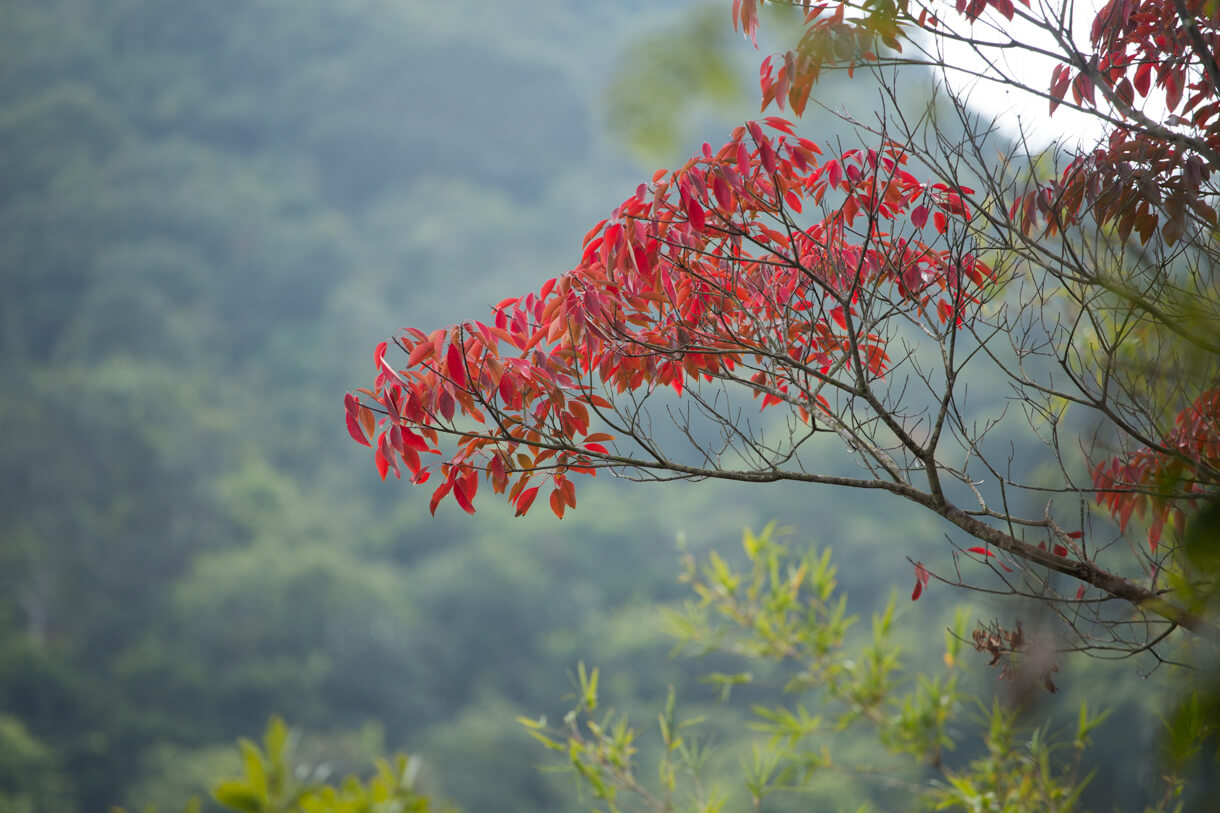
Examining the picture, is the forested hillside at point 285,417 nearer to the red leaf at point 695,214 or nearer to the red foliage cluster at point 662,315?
the red foliage cluster at point 662,315

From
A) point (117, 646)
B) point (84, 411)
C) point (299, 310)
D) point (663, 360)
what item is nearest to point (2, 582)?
point (117, 646)

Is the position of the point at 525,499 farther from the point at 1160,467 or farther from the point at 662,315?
the point at 1160,467

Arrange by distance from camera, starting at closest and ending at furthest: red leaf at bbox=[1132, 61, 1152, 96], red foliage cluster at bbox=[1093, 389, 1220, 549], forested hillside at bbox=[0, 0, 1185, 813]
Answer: red foliage cluster at bbox=[1093, 389, 1220, 549] → red leaf at bbox=[1132, 61, 1152, 96] → forested hillside at bbox=[0, 0, 1185, 813]

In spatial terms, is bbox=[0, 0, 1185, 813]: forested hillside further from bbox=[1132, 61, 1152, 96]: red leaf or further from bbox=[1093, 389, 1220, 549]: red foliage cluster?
bbox=[1132, 61, 1152, 96]: red leaf

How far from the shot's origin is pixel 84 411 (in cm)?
1866

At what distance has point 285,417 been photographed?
2306 cm

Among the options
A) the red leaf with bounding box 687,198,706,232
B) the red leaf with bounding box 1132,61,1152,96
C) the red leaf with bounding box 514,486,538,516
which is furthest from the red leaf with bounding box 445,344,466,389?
the red leaf with bounding box 1132,61,1152,96

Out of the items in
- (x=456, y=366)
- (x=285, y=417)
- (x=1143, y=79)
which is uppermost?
(x=285, y=417)

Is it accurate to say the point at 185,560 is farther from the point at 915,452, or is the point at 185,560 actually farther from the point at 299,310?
the point at 915,452

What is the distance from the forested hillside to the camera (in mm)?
15336

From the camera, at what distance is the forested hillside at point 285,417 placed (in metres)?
15.3

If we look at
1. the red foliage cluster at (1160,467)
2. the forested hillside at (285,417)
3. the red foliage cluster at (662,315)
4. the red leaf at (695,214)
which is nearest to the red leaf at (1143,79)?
the red foliage cluster at (662,315)

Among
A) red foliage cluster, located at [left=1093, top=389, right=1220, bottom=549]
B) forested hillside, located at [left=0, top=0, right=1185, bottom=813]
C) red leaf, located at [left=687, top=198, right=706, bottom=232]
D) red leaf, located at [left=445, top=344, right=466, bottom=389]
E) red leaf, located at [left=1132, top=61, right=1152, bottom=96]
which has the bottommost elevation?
red foliage cluster, located at [left=1093, top=389, right=1220, bottom=549]

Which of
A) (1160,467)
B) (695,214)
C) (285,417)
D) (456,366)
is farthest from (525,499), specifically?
(285,417)
